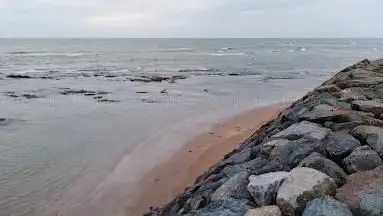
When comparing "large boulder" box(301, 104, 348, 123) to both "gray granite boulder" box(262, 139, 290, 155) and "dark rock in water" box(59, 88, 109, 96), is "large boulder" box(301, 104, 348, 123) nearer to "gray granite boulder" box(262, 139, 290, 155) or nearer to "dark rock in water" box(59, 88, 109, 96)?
"gray granite boulder" box(262, 139, 290, 155)

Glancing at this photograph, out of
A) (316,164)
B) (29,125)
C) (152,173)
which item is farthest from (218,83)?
(316,164)

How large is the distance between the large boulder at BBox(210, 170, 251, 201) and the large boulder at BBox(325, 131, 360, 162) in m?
1.03

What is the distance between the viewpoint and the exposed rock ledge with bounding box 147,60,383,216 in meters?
3.57

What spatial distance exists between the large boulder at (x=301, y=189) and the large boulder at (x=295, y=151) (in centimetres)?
67

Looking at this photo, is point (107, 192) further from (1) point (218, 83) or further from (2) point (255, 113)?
(1) point (218, 83)

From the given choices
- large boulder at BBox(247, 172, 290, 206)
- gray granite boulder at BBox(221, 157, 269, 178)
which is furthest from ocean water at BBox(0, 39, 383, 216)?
large boulder at BBox(247, 172, 290, 206)

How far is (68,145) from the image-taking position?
10008 millimetres

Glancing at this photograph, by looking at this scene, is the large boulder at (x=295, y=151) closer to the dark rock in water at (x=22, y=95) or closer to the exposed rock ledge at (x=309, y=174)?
the exposed rock ledge at (x=309, y=174)

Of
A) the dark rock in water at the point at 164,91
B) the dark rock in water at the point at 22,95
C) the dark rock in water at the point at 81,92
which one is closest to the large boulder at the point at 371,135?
the dark rock in water at the point at 164,91

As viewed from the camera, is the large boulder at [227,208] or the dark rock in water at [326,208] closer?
the dark rock in water at [326,208]

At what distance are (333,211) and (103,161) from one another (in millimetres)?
6151

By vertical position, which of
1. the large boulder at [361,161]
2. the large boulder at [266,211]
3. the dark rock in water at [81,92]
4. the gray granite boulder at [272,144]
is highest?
the large boulder at [361,161]

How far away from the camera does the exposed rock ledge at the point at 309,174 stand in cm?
357

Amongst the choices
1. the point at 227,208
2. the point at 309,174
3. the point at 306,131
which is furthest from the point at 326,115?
the point at 227,208
